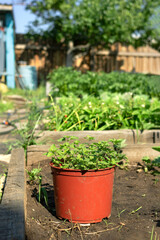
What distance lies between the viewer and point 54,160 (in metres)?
2.17

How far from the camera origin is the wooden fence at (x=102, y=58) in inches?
549

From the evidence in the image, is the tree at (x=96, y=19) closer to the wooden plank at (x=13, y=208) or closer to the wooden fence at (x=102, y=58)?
the wooden fence at (x=102, y=58)

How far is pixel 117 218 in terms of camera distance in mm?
2248

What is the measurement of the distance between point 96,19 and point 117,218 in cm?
1046

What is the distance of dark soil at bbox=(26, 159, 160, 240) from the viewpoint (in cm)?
198

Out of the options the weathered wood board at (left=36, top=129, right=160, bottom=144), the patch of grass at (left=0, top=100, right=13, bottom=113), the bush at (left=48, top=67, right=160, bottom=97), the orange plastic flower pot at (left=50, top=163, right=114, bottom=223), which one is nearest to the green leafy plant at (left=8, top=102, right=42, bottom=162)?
the weathered wood board at (left=36, top=129, right=160, bottom=144)

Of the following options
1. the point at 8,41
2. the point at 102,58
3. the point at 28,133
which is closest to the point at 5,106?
the point at 8,41

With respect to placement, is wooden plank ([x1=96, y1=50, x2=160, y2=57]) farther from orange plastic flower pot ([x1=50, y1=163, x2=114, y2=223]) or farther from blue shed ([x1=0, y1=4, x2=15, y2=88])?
orange plastic flower pot ([x1=50, y1=163, x2=114, y2=223])

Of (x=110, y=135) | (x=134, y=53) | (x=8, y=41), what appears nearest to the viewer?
(x=110, y=135)

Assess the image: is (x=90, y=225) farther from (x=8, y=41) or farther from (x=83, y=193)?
(x=8, y=41)

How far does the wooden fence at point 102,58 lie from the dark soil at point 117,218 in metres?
10.7

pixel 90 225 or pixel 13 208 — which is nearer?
pixel 13 208

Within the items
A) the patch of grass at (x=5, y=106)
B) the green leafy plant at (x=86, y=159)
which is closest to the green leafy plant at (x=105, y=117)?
the green leafy plant at (x=86, y=159)

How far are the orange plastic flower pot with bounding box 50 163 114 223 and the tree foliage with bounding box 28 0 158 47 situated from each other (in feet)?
33.2
